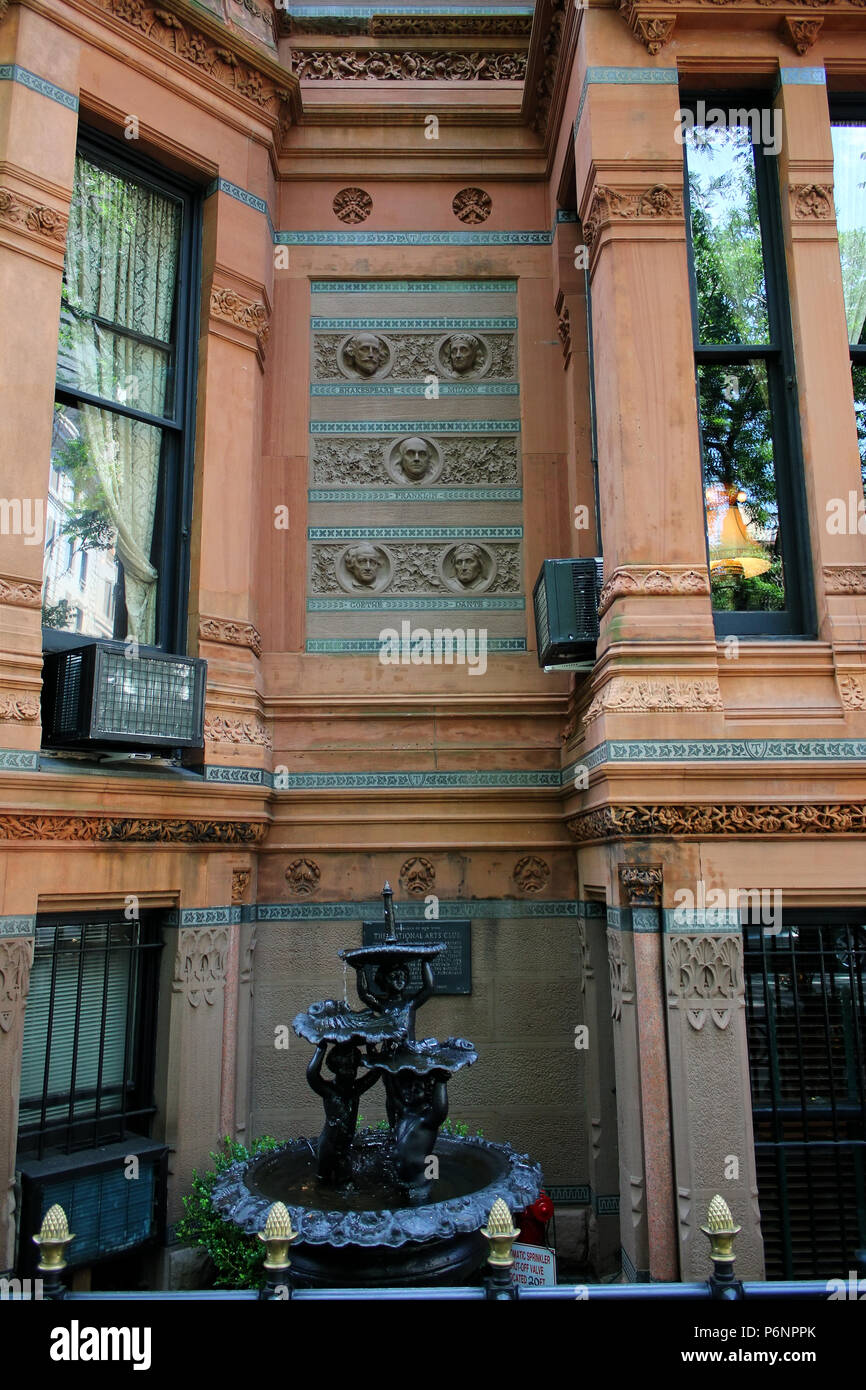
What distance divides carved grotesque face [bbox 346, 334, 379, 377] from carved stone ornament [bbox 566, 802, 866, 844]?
5643 millimetres

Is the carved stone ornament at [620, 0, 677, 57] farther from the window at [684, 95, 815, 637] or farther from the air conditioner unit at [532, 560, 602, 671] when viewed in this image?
the air conditioner unit at [532, 560, 602, 671]

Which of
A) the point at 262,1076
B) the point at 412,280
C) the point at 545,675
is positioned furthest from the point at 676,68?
the point at 262,1076

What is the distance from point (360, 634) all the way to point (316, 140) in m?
5.40

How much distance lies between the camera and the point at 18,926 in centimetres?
659

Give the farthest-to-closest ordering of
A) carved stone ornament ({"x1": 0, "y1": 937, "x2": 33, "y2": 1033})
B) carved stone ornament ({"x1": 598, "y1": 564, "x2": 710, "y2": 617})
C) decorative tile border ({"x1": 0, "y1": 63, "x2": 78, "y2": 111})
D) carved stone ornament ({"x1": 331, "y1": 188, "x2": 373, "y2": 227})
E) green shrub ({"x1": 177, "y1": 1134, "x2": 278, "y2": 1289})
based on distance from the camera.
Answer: carved stone ornament ({"x1": 331, "y1": 188, "x2": 373, "y2": 227}), decorative tile border ({"x1": 0, "y1": 63, "x2": 78, "y2": 111}), carved stone ornament ({"x1": 598, "y1": 564, "x2": 710, "y2": 617}), carved stone ornament ({"x1": 0, "y1": 937, "x2": 33, "y2": 1033}), green shrub ({"x1": 177, "y1": 1134, "x2": 278, "y2": 1289})

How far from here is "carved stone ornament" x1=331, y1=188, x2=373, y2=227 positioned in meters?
10.2

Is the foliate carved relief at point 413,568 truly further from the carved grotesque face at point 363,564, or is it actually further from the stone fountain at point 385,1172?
the stone fountain at point 385,1172

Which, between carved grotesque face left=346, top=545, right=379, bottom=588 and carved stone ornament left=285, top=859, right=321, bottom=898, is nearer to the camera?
carved stone ornament left=285, top=859, right=321, bottom=898

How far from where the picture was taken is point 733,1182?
243 inches

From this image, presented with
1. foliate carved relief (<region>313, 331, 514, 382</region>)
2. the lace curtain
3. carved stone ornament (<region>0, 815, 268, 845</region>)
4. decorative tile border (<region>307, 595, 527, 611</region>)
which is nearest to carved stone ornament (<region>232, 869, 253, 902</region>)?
carved stone ornament (<region>0, 815, 268, 845</region>)

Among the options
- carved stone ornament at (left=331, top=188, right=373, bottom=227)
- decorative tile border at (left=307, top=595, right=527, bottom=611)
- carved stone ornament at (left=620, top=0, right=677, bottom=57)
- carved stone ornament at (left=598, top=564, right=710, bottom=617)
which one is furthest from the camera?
carved stone ornament at (left=331, top=188, right=373, bottom=227)

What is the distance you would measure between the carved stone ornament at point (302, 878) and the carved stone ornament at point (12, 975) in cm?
266

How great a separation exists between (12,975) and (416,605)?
4949mm

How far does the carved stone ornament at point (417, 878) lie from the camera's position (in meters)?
8.83
